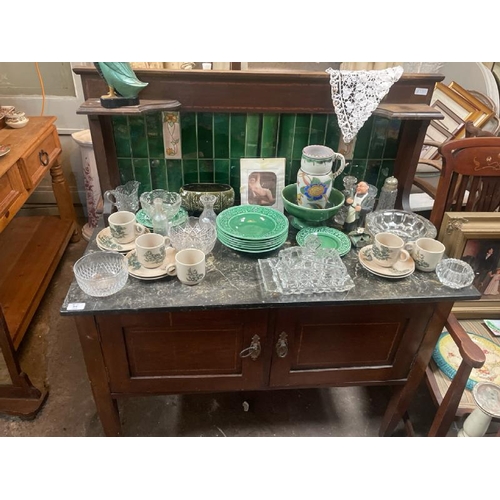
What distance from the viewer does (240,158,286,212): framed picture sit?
1.45 meters

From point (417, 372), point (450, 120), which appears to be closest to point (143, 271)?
point (417, 372)

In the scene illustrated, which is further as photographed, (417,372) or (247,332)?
(417,372)

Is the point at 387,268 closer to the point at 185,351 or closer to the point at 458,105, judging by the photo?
the point at 185,351

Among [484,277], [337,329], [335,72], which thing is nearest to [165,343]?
[337,329]

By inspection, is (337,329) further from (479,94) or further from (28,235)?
(28,235)

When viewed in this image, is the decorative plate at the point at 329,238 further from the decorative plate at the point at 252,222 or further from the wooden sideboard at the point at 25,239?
the wooden sideboard at the point at 25,239

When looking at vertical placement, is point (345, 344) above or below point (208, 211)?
below

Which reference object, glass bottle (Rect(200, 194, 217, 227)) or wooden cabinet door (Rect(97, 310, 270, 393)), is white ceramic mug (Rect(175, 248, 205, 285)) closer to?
wooden cabinet door (Rect(97, 310, 270, 393))

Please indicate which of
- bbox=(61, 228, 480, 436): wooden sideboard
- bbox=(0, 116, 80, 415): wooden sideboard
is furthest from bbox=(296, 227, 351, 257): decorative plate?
bbox=(0, 116, 80, 415): wooden sideboard

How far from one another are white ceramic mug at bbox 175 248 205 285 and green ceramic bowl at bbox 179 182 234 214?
0.98 feet

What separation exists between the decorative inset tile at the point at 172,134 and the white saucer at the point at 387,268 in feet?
2.36

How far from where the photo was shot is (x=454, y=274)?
48.5 inches

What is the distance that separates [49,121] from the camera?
2.28 meters

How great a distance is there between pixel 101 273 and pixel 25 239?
1578 millimetres
